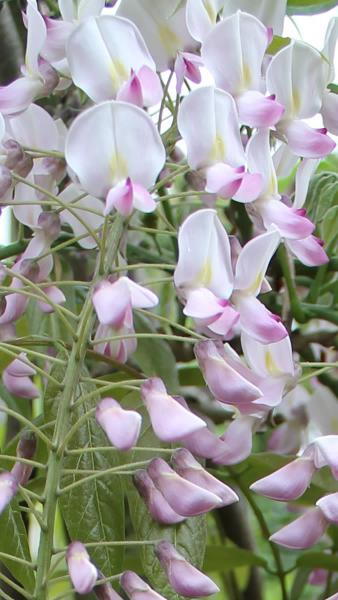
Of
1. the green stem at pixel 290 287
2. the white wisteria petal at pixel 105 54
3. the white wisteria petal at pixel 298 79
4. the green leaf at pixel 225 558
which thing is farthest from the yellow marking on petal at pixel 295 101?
the green leaf at pixel 225 558

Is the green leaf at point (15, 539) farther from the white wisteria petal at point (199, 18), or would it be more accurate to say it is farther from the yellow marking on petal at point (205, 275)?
the white wisteria petal at point (199, 18)

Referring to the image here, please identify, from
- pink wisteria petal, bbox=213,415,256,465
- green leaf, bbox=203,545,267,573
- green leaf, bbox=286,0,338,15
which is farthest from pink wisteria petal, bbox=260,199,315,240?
green leaf, bbox=203,545,267,573

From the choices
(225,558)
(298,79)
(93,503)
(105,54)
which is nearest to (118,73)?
(105,54)

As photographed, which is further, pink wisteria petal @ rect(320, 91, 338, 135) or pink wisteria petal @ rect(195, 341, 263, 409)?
pink wisteria petal @ rect(320, 91, 338, 135)

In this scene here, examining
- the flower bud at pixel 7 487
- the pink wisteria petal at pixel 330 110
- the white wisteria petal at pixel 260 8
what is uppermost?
the white wisteria petal at pixel 260 8

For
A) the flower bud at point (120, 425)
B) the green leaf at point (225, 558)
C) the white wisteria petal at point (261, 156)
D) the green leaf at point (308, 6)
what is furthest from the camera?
the green leaf at point (225, 558)

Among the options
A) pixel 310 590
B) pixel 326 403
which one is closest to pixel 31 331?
pixel 326 403

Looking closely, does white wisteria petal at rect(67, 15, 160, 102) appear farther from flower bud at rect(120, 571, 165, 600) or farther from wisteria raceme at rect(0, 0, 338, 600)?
flower bud at rect(120, 571, 165, 600)

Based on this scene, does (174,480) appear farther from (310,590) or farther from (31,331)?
(310,590)
